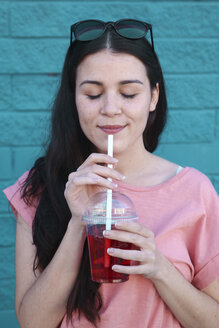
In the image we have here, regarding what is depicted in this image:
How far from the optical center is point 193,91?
8.78ft

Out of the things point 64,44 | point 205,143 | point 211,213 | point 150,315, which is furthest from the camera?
point 205,143

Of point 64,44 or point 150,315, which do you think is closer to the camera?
point 150,315

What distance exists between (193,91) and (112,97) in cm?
123

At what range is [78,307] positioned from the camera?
5.13 ft

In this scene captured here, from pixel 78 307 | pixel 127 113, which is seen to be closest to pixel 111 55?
pixel 127 113

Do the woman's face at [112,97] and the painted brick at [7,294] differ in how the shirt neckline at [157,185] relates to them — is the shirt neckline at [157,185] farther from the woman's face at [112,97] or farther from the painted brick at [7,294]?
the painted brick at [7,294]

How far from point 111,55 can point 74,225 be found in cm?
62

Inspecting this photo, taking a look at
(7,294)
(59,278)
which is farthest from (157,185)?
(7,294)

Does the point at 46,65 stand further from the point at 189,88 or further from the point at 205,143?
the point at 205,143

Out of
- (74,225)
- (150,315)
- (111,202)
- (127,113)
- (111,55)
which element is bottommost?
(150,315)

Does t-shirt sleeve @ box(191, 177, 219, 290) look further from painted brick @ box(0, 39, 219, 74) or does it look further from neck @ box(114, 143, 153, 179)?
painted brick @ box(0, 39, 219, 74)

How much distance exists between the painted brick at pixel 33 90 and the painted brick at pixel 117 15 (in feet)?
0.82

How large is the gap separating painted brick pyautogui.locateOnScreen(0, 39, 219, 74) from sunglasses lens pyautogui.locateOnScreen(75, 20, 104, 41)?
2.99ft

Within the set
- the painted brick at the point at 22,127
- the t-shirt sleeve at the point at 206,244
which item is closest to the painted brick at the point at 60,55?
the painted brick at the point at 22,127
